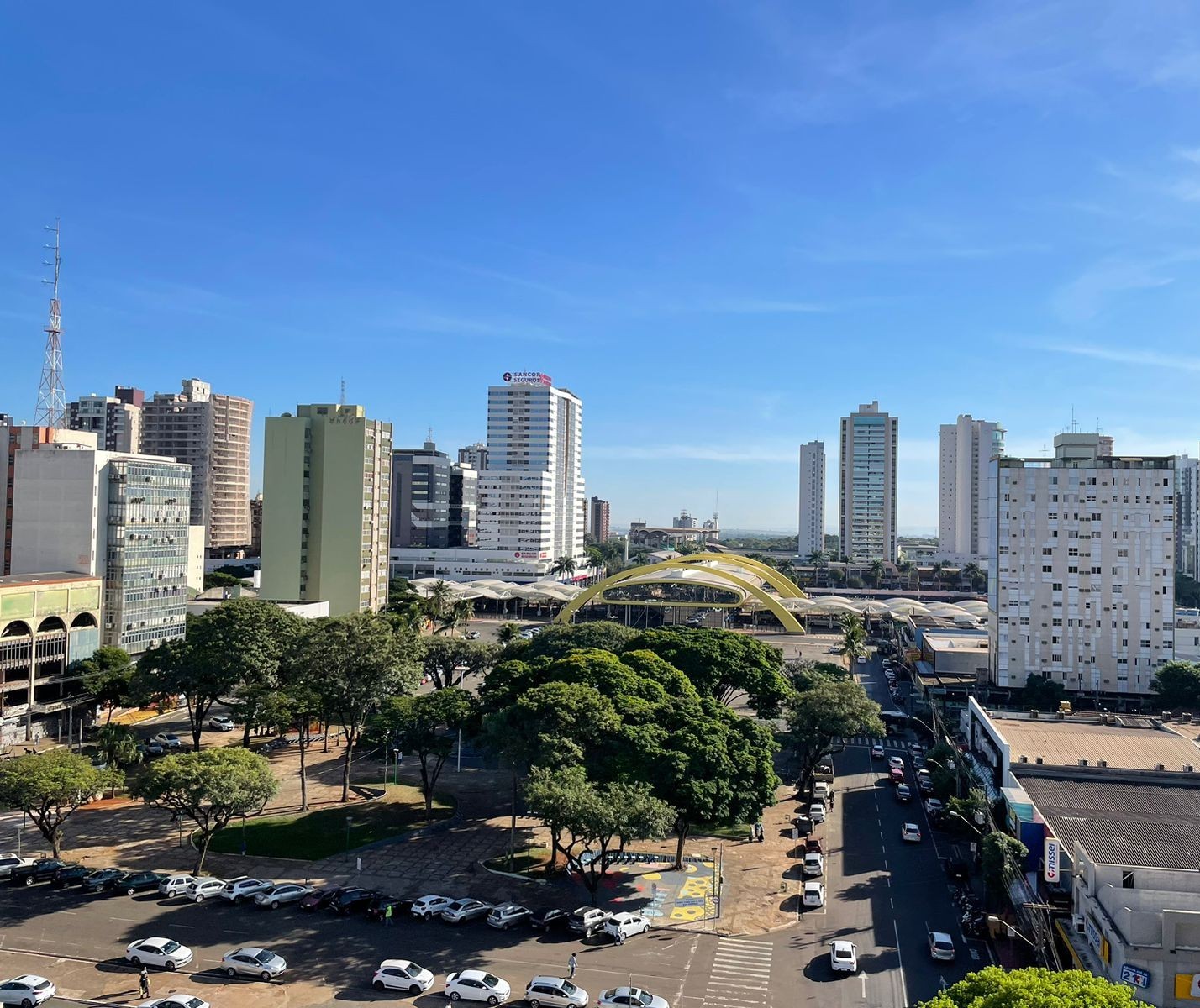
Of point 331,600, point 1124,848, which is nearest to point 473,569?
point 331,600

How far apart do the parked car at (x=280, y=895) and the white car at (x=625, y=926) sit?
1199 centimetres

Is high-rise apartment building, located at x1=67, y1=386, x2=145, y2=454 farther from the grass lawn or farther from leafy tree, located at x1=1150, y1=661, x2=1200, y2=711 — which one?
leafy tree, located at x1=1150, y1=661, x2=1200, y2=711

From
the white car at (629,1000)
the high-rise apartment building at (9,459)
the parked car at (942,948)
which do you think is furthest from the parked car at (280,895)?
the high-rise apartment building at (9,459)

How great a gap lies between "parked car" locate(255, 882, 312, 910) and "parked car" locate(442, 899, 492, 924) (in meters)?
5.92

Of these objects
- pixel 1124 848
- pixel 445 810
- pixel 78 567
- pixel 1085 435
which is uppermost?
pixel 1085 435

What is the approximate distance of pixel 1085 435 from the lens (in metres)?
75.3

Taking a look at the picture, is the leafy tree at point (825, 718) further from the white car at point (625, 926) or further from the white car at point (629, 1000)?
the white car at point (629, 1000)

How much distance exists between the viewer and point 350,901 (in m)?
33.2

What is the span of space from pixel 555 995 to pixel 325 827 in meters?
20.8

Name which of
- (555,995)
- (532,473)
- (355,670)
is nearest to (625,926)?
(555,995)

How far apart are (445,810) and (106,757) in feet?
60.1

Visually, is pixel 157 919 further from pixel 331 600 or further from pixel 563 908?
pixel 331 600

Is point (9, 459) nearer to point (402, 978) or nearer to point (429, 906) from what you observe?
point (429, 906)

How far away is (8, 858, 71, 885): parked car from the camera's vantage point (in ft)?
117
